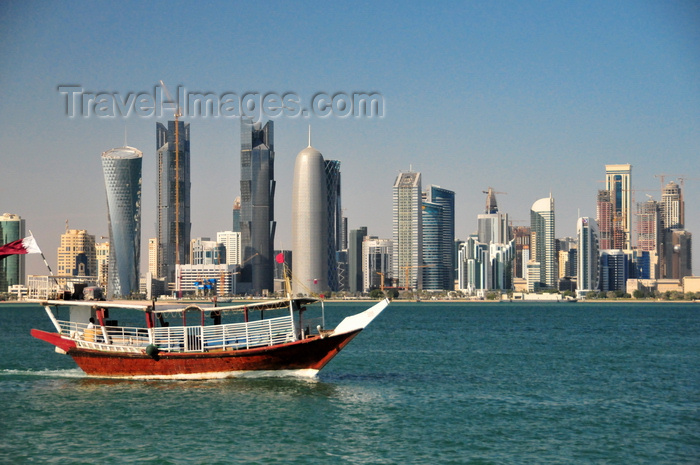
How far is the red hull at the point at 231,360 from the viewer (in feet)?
149

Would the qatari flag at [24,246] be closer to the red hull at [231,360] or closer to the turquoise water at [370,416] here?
the red hull at [231,360]

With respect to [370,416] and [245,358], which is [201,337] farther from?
[370,416]

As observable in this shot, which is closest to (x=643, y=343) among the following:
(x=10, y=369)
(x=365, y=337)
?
(x=365, y=337)

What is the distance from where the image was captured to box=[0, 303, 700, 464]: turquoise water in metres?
32.1

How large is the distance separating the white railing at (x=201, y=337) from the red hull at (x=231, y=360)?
765 mm

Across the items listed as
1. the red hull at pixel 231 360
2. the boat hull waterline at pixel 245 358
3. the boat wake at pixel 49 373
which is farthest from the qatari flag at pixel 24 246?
the boat wake at pixel 49 373

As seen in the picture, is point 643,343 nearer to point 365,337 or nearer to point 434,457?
point 365,337

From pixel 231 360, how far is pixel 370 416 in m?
10.2

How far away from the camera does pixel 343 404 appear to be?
41.6 metres

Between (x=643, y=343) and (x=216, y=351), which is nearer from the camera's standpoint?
(x=216, y=351)

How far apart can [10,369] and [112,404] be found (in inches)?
783

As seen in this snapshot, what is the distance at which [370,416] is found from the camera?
1523 inches

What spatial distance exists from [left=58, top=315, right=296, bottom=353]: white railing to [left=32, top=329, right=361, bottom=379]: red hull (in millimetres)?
765

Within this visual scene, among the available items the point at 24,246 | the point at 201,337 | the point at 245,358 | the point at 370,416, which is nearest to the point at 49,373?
the point at 24,246
